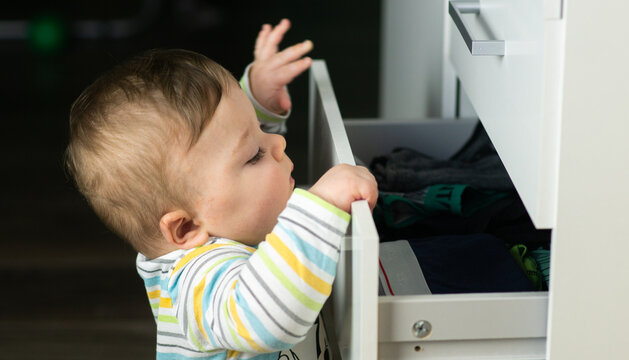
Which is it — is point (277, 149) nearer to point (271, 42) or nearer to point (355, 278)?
point (355, 278)

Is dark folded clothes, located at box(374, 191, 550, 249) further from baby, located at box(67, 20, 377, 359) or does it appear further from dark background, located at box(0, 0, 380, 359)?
dark background, located at box(0, 0, 380, 359)

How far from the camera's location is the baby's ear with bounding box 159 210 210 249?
0.81 m

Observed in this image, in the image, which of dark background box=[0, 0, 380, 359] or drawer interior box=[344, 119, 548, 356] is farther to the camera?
dark background box=[0, 0, 380, 359]

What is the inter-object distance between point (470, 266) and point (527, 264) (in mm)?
71

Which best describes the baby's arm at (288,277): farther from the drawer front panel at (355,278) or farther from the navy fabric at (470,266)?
the navy fabric at (470,266)

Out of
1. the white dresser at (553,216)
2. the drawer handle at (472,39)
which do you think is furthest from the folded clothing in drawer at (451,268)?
the drawer handle at (472,39)

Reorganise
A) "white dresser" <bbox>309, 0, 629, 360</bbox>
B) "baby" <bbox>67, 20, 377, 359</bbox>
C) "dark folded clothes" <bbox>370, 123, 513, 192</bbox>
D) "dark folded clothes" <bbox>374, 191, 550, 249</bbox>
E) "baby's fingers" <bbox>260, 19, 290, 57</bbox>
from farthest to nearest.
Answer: "baby's fingers" <bbox>260, 19, 290, 57</bbox> < "dark folded clothes" <bbox>370, 123, 513, 192</bbox> < "dark folded clothes" <bbox>374, 191, 550, 249</bbox> < "baby" <bbox>67, 20, 377, 359</bbox> < "white dresser" <bbox>309, 0, 629, 360</bbox>

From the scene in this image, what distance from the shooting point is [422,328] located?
691mm

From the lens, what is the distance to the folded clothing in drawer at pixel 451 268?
0.83m

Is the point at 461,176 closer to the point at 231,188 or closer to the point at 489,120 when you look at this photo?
the point at 489,120

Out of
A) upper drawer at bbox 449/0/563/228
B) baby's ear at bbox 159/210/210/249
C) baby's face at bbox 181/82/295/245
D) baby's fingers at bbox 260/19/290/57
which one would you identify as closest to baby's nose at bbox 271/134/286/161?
baby's face at bbox 181/82/295/245

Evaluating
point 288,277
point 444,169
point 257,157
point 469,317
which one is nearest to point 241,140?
point 257,157

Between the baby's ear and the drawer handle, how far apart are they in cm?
31

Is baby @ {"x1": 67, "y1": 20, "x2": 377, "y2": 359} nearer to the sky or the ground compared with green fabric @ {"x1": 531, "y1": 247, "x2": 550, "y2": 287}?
nearer to the sky
